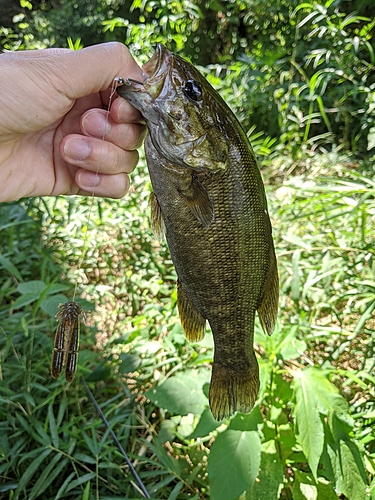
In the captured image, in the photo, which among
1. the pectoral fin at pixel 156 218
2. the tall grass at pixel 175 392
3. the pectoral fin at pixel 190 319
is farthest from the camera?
the tall grass at pixel 175 392

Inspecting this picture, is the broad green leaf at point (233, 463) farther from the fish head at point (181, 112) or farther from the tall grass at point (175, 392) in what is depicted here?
the fish head at point (181, 112)

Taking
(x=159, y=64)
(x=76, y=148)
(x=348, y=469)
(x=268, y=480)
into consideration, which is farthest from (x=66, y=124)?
(x=348, y=469)

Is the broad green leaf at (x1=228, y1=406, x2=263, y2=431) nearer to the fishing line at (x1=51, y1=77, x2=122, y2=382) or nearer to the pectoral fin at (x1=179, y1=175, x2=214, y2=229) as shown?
the fishing line at (x1=51, y1=77, x2=122, y2=382)

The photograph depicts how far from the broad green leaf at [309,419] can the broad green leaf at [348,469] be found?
15 cm

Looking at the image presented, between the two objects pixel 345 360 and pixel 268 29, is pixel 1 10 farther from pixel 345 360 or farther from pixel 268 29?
pixel 345 360

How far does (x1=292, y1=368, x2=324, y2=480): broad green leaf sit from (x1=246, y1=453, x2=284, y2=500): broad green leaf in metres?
0.21

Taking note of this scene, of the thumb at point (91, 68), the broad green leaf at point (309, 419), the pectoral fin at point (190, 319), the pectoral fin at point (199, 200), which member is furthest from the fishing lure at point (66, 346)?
the broad green leaf at point (309, 419)

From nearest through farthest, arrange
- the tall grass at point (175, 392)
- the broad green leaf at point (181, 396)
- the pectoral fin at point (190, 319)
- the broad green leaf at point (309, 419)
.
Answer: the pectoral fin at point (190, 319) → the broad green leaf at point (309, 419) → the tall grass at point (175, 392) → the broad green leaf at point (181, 396)

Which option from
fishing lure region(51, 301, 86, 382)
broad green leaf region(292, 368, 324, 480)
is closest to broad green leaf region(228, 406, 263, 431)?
broad green leaf region(292, 368, 324, 480)

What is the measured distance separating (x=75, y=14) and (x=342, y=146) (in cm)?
683

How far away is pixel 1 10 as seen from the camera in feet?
32.0

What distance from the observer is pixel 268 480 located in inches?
67.3

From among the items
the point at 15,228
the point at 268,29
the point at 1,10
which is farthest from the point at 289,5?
the point at 1,10

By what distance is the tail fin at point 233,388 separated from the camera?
4.75 feet
